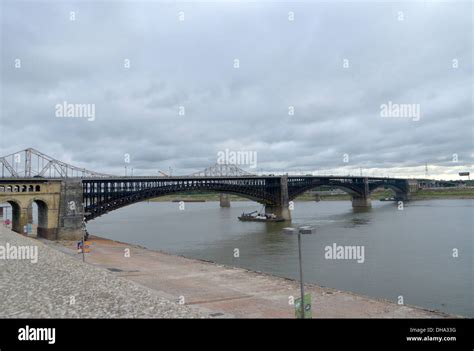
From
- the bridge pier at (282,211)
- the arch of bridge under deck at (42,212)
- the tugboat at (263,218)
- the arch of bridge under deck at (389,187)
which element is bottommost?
the tugboat at (263,218)

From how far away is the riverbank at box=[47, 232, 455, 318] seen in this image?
19.2 m

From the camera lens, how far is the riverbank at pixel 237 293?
63.1ft

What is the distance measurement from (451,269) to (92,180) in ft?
171

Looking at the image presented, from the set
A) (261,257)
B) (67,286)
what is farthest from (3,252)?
(261,257)

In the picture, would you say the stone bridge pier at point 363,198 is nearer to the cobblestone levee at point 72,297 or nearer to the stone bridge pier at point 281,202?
the stone bridge pier at point 281,202

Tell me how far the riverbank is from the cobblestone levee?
2.38 meters

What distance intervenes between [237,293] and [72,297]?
32.0 ft

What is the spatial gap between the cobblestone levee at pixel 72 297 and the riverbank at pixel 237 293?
93.8 inches

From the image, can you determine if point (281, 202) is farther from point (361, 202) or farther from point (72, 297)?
point (72, 297)

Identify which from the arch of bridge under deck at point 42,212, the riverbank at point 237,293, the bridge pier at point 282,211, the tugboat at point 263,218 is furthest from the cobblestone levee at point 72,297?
the bridge pier at point 282,211

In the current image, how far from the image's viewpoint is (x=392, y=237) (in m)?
53.5

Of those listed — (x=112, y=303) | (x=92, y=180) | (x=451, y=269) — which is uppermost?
(x=92, y=180)
